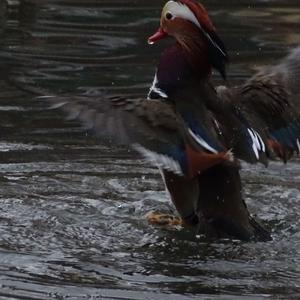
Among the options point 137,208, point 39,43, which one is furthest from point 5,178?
point 39,43

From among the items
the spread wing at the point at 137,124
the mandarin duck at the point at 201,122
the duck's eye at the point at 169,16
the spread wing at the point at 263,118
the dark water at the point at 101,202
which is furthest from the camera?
the duck's eye at the point at 169,16

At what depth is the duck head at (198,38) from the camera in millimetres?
6516

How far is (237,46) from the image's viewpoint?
37.4 feet

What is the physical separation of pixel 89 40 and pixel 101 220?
5027 mm

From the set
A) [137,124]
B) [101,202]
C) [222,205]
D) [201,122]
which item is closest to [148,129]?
[137,124]

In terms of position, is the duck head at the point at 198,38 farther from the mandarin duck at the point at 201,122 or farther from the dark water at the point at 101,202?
the dark water at the point at 101,202

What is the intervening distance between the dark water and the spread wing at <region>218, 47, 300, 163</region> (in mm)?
436

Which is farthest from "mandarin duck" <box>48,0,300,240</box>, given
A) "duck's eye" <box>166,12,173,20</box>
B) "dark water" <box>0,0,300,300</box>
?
"dark water" <box>0,0,300,300</box>

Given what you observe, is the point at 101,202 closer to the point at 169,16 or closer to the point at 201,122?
the point at 201,122

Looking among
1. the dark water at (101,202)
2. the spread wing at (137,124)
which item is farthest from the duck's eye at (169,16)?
the spread wing at (137,124)

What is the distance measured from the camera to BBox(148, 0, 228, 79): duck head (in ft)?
21.4

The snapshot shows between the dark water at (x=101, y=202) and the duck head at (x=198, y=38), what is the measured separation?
0.54 meters

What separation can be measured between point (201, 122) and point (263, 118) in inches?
21.9

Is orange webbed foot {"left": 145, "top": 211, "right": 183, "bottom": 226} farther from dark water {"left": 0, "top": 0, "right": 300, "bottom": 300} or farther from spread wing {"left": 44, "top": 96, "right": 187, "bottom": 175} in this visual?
spread wing {"left": 44, "top": 96, "right": 187, "bottom": 175}
